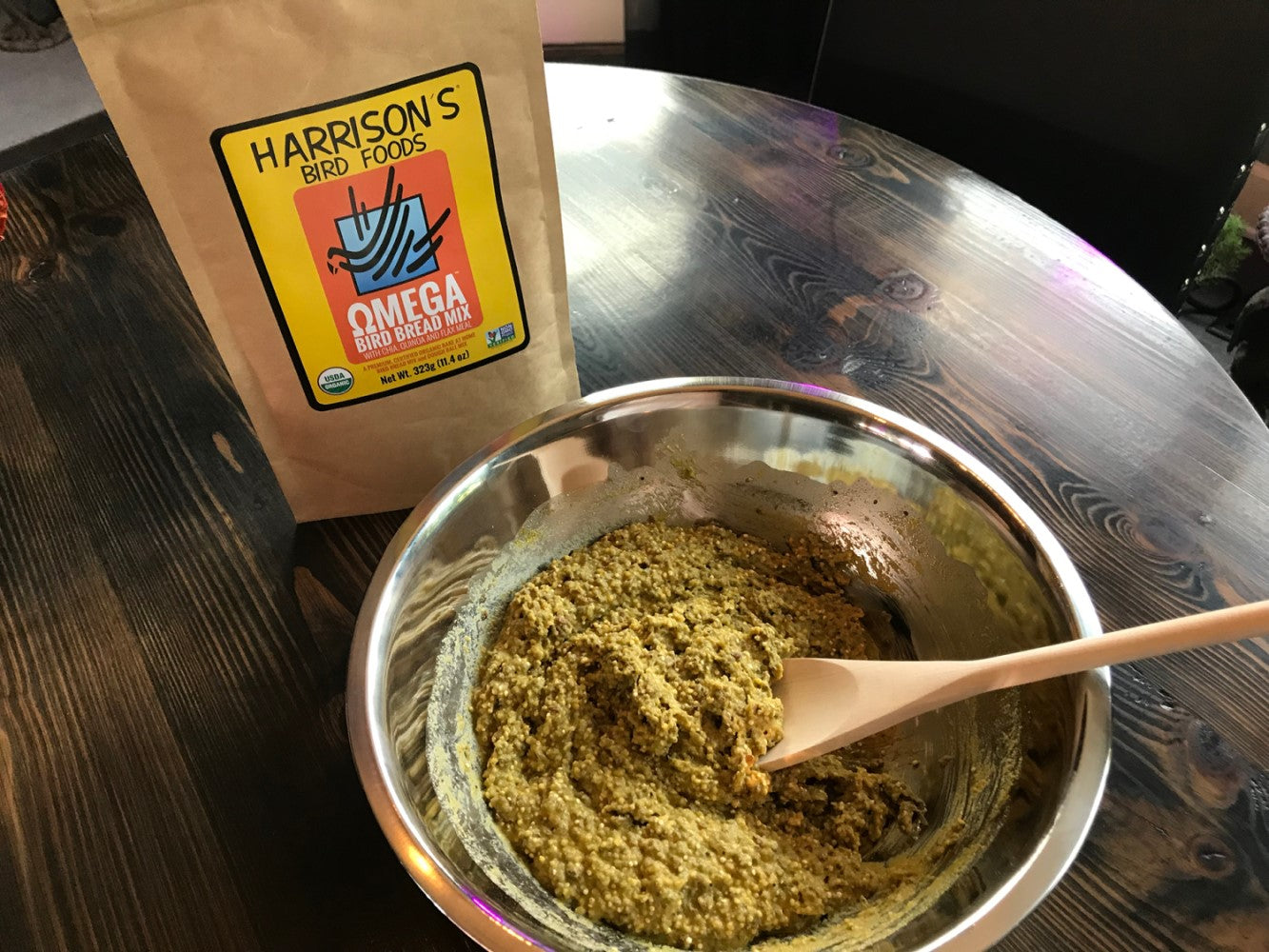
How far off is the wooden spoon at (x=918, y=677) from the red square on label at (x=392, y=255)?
1.44ft

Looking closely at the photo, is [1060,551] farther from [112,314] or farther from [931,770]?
[112,314]

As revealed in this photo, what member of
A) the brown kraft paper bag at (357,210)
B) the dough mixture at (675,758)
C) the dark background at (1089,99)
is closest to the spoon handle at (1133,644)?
the dough mixture at (675,758)

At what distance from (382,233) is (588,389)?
35cm

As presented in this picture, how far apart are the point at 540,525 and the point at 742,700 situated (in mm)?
255

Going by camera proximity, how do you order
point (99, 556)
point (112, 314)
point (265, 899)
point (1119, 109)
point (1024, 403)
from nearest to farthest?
point (265, 899)
point (99, 556)
point (1024, 403)
point (112, 314)
point (1119, 109)

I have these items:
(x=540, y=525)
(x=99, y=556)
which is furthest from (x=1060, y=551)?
(x=99, y=556)

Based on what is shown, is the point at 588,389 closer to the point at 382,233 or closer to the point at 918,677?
the point at 382,233

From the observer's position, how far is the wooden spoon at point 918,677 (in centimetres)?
60

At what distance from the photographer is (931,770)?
76 cm

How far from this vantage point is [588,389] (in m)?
1.05

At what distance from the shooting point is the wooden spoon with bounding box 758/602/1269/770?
1.98 ft

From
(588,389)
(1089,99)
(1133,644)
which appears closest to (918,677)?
(1133,644)

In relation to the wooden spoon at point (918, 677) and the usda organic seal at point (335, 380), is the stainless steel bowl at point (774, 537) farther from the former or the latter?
the usda organic seal at point (335, 380)

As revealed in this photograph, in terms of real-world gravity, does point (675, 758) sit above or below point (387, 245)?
below
